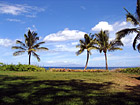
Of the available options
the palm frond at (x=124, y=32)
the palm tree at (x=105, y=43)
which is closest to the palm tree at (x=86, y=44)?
the palm tree at (x=105, y=43)

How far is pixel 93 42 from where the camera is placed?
31625 mm

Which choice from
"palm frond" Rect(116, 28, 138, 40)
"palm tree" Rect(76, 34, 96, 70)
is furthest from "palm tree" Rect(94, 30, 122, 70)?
"palm frond" Rect(116, 28, 138, 40)

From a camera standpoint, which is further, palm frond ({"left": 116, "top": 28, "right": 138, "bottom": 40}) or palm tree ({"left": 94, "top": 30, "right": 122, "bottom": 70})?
palm tree ({"left": 94, "top": 30, "right": 122, "bottom": 70})

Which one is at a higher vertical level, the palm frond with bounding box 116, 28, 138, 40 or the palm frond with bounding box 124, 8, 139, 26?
the palm frond with bounding box 124, 8, 139, 26

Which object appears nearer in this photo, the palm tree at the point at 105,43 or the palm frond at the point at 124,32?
the palm frond at the point at 124,32

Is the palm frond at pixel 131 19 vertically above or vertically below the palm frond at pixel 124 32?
above

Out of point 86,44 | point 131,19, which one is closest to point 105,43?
point 86,44

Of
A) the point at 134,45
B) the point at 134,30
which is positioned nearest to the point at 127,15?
the point at 134,30

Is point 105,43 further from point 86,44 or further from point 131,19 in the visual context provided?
point 131,19

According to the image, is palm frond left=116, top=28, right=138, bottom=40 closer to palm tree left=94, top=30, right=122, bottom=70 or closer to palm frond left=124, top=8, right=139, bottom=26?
palm frond left=124, top=8, right=139, bottom=26

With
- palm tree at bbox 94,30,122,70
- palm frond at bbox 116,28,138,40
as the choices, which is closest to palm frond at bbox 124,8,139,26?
palm frond at bbox 116,28,138,40

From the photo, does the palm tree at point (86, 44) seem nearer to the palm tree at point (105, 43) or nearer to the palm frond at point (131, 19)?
the palm tree at point (105, 43)

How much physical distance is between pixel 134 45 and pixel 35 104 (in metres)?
15.4

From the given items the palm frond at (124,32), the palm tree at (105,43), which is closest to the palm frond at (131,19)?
the palm frond at (124,32)
